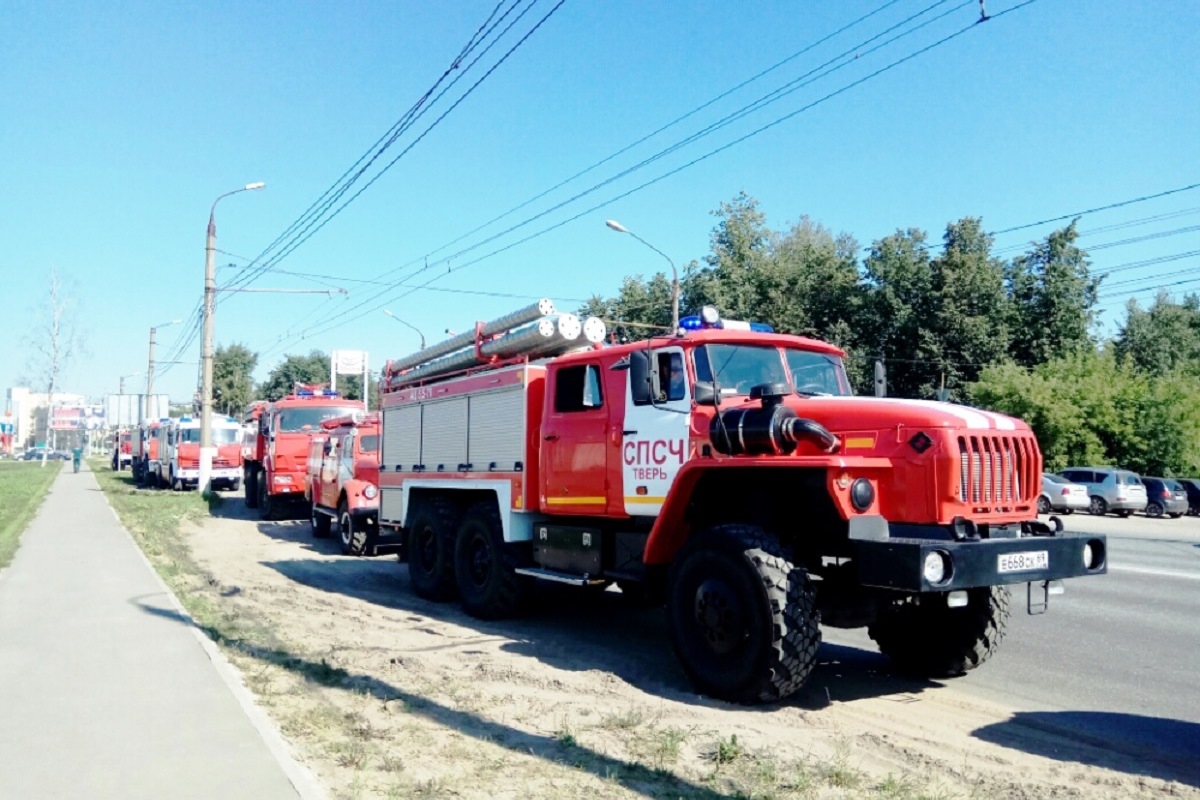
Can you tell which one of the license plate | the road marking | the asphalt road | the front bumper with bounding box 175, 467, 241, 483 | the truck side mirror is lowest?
the asphalt road

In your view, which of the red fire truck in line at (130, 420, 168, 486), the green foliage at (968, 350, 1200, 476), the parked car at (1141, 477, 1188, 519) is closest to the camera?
the parked car at (1141, 477, 1188, 519)

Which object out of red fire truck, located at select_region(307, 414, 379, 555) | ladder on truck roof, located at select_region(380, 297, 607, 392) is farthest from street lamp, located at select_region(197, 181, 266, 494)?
ladder on truck roof, located at select_region(380, 297, 607, 392)

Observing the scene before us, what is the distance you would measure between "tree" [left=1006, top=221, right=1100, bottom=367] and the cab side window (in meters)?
39.5

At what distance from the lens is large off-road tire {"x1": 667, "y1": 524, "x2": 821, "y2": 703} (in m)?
6.45

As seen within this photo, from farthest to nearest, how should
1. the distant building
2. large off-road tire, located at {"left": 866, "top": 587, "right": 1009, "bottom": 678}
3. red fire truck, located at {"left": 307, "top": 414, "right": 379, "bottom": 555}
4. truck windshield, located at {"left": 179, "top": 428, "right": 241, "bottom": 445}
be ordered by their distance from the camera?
the distant building
truck windshield, located at {"left": 179, "top": 428, "right": 241, "bottom": 445}
red fire truck, located at {"left": 307, "top": 414, "right": 379, "bottom": 555}
large off-road tire, located at {"left": 866, "top": 587, "right": 1009, "bottom": 678}

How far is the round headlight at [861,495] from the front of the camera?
641 centimetres

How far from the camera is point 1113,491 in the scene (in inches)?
1292

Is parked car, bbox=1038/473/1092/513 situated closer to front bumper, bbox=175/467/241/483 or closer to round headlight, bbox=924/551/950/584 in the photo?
front bumper, bbox=175/467/241/483

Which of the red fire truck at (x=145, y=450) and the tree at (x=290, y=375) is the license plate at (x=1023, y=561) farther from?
the tree at (x=290, y=375)

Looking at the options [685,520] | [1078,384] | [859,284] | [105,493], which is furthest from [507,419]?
[859,284]

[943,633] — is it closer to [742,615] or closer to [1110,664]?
[1110,664]

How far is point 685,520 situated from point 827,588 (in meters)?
1.27

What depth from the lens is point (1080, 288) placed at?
4362cm

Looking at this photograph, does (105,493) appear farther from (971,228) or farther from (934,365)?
(971,228)
